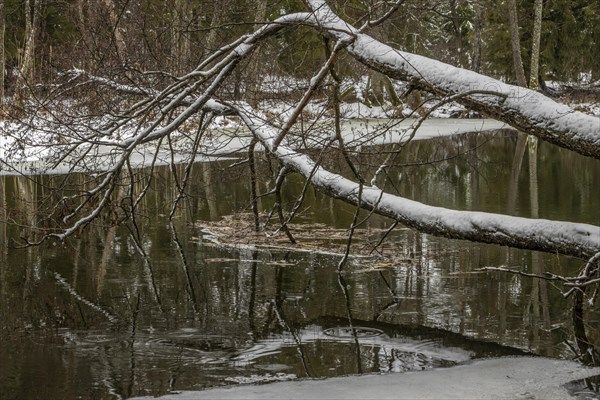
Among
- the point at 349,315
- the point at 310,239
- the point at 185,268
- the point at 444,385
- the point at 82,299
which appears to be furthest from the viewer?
the point at 310,239

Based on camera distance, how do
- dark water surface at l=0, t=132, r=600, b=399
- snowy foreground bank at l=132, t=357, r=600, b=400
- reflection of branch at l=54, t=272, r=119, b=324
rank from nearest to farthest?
snowy foreground bank at l=132, t=357, r=600, b=400 → dark water surface at l=0, t=132, r=600, b=399 → reflection of branch at l=54, t=272, r=119, b=324

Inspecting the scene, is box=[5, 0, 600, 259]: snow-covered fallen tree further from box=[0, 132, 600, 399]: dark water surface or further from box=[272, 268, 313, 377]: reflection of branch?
box=[272, 268, 313, 377]: reflection of branch

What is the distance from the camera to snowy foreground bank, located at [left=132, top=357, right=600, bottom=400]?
552cm

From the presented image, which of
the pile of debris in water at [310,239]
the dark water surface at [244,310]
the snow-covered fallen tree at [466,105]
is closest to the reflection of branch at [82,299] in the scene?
the dark water surface at [244,310]

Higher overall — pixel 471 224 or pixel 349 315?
pixel 471 224

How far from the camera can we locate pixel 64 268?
31.2 feet

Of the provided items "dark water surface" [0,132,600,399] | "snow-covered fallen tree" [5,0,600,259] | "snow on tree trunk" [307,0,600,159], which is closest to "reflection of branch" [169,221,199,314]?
"dark water surface" [0,132,600,399]

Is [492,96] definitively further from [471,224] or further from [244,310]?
[244,310]

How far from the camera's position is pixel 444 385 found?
5.78 m

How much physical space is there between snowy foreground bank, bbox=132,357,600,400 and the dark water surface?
0.72 feet

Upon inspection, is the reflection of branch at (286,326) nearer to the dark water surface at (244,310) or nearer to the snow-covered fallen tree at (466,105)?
the dark water surface at (244,310)

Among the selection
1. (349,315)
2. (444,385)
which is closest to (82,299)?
(349,315)

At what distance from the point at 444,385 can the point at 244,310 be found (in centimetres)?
243

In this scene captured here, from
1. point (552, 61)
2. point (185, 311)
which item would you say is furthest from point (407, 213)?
point (552, 61)
